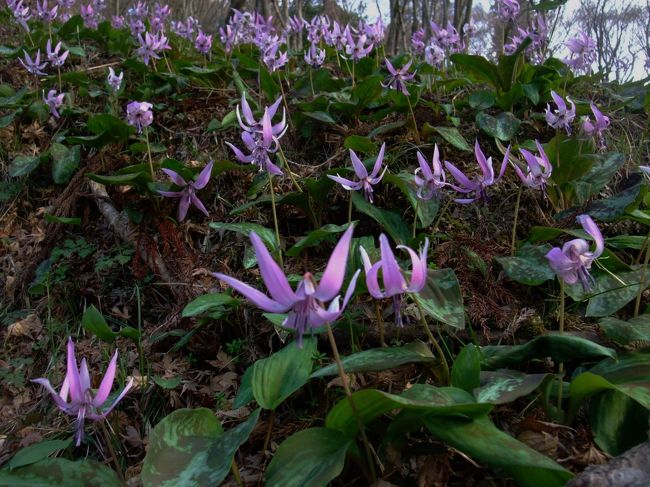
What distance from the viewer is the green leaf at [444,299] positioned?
4.80 ft

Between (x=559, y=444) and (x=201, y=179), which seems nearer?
(x=559, y=444)

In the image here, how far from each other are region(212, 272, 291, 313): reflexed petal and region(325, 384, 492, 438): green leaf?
→ 0.31 metres

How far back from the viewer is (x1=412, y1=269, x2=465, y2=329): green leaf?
1.46 metres

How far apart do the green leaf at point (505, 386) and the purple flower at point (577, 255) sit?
0.30m

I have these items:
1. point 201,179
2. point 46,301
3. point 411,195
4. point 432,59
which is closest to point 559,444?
point 411,195

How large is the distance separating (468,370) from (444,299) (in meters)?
0.25

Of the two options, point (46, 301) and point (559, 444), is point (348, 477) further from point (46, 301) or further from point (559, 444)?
point (46, 301)

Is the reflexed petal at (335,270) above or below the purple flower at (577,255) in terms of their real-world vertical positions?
above

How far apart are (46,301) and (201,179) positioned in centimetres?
107

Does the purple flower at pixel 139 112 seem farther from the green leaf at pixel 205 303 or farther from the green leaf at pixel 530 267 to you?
the green leaf at pixel 530 267

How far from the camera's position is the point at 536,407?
1.51 metres

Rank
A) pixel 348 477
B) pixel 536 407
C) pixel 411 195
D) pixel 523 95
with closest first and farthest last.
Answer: pixel 348 477 < pixel 536 407 < pixel 411 195 < pixel 523 95

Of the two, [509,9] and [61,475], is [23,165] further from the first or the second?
[509,9]

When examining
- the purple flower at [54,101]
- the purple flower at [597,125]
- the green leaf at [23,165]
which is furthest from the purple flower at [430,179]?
the purple flower at [54,101]
